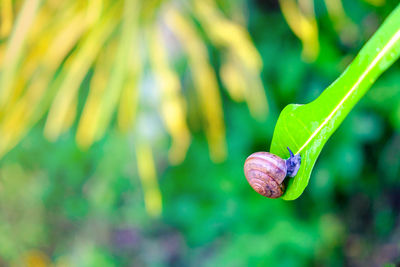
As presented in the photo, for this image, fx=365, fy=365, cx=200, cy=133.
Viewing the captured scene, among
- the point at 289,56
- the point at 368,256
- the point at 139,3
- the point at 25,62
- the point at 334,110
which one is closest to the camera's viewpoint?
the point at 334,110

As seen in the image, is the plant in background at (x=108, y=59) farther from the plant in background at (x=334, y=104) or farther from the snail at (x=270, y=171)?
the plant in background at (x=334, y=104)

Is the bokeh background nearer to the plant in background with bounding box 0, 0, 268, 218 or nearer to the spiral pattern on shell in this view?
the plant in background with bounding box 0, 0, 268, 218

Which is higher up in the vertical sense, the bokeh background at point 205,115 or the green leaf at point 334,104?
the green leaf at point 334,104

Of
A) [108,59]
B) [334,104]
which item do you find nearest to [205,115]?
[108,59]

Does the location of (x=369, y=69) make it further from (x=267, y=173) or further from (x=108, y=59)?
(x=108, y=59)

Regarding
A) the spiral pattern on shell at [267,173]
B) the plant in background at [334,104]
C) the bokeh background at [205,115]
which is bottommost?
the bokeh background at [205,115]

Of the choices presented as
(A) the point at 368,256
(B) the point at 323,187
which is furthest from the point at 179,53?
(A) the point at 368,256

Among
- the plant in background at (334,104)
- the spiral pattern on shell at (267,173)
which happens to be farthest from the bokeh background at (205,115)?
the plant in background at (334,104)

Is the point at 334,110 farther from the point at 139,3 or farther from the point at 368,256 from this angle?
the point at 368,256
